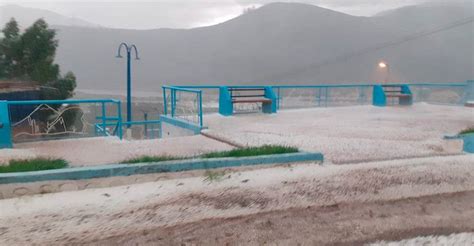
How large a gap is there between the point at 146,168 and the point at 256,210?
4.44 feet

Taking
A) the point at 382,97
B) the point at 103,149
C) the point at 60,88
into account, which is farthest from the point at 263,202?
the point at 60,88

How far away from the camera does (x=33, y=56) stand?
61.1ft

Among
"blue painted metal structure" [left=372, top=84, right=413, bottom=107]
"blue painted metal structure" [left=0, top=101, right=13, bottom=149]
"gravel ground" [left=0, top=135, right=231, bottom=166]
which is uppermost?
"blue painted metal structure" [left=372, top=84, right=413, bottom=107]

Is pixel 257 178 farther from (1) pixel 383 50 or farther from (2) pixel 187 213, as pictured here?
(1) pixel 383 50

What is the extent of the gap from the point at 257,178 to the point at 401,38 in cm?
4944

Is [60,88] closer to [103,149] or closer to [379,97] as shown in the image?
[379,97]

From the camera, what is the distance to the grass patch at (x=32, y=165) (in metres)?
4.25

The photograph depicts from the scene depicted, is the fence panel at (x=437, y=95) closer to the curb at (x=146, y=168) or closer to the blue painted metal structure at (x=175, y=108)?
the blue painted metal structure at (x=175, y=108)

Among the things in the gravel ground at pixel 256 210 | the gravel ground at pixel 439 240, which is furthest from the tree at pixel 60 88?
the gravel ground at pixel 439 240

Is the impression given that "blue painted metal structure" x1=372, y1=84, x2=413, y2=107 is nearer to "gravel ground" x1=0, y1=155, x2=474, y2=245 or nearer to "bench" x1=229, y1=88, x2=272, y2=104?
"bench" x1=229, y1=88, x2=272, y2=104

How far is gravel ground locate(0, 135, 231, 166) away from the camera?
210 inches

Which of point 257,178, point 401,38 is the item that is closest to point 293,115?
point 257,178

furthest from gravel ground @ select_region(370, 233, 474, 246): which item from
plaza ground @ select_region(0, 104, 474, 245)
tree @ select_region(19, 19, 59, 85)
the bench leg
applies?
tree @ select_region(19, 19, 59, 85)

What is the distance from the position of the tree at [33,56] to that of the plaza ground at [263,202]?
12.8 m
